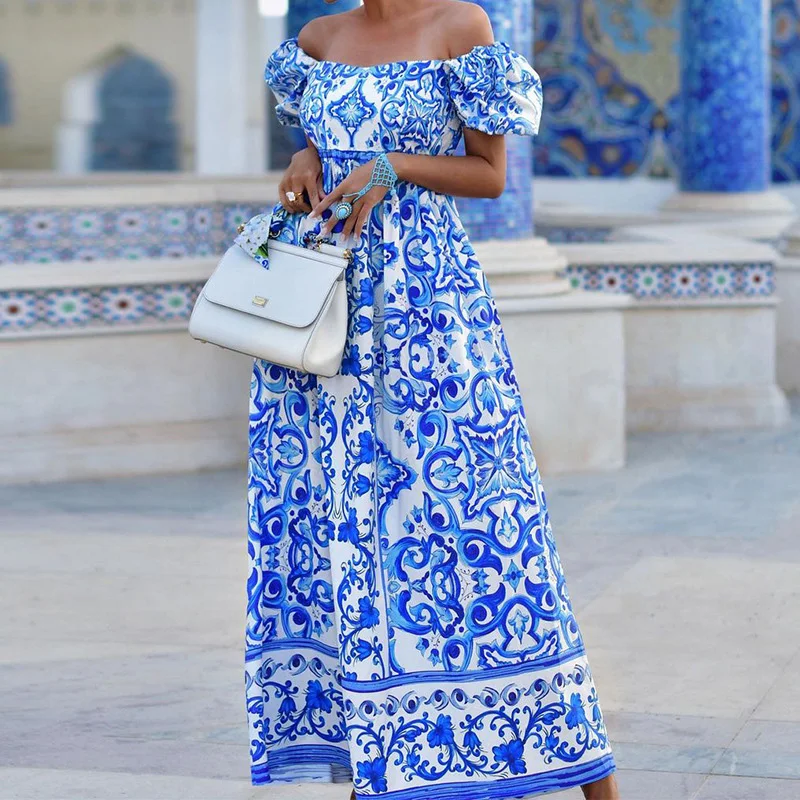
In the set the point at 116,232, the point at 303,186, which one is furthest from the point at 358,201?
the point at 116,232

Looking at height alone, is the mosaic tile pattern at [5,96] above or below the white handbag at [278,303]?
above

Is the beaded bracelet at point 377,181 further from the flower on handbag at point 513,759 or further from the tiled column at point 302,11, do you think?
the tiled column at point 302,11

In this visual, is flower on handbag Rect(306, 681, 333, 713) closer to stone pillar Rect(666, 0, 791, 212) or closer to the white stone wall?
stone pillar Rect(666, 0, 791, 212)

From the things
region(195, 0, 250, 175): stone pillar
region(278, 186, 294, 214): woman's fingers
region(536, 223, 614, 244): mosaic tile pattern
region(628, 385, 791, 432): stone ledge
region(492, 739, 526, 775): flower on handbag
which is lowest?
region(628, 385, 791, 432): stone ledge

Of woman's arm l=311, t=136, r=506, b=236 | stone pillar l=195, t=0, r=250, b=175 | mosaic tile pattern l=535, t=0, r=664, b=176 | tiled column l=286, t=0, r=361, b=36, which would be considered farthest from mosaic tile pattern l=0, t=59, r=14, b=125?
woman's arm l=311, t=136, r=506, b=236

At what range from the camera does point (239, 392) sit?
6.69 m

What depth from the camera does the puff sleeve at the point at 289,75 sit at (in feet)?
10.2

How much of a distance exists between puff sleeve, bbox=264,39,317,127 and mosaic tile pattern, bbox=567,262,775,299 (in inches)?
179

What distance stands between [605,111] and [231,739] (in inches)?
390

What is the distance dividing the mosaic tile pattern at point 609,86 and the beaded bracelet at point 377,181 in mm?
10022

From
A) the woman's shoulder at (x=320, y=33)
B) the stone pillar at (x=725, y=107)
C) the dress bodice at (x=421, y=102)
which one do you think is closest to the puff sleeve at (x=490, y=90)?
the dress bodice at (x=421, y=102)

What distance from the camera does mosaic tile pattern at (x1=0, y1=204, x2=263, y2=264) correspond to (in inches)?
343

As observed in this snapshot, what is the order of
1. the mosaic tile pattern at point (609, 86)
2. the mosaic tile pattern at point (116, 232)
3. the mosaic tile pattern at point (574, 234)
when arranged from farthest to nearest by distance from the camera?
the mosaic tile pattern at point (609, 86) → the mosaic tile pattern at point (574, 234) → the mosaic tile pattern at point (116, 232)

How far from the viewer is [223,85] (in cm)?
1484
